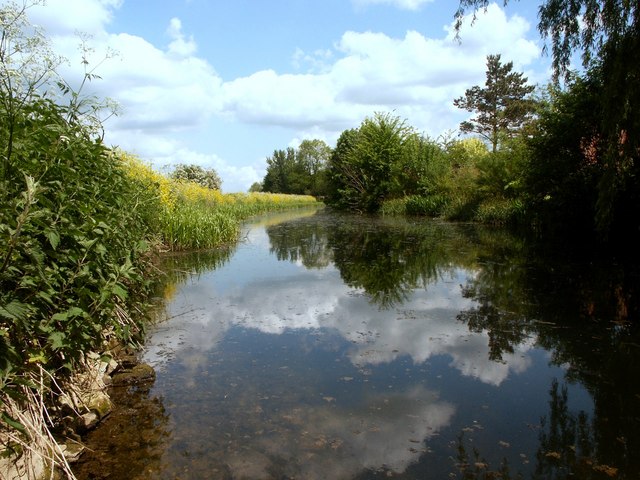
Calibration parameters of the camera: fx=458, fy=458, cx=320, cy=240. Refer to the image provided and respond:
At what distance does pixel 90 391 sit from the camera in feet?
10.7

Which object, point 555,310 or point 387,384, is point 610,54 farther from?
point 387,384

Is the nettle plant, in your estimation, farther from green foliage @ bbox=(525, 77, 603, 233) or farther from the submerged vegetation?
green foliage @ bbox=(525, 77, 603, 233)

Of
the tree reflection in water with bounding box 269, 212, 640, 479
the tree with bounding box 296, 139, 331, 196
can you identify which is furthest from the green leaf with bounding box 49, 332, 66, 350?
the tree with bounding box 296, 139, 331, 196

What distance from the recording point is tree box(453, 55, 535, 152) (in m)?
36.1

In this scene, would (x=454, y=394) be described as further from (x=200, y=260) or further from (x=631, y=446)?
(x=200, y=260)

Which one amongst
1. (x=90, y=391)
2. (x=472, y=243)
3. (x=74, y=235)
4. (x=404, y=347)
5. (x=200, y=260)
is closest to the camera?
(x=74, y=235)

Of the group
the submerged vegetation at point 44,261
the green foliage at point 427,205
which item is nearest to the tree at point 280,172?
the green foliage at point 427,205

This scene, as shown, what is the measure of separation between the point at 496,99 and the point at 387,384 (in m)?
38.6

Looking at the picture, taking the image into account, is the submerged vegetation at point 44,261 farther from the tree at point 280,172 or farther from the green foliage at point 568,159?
the tree at point 280,172

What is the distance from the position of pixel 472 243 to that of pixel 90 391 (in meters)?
11.5

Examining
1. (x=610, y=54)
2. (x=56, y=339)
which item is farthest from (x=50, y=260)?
(x=610, y=54)

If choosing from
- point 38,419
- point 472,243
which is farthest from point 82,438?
point 472,243

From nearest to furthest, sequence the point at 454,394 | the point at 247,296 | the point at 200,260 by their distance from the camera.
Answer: the point at 454,394 → the point at 247,296 → the point at 200,260

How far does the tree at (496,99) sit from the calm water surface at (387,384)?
31681 millimetres
